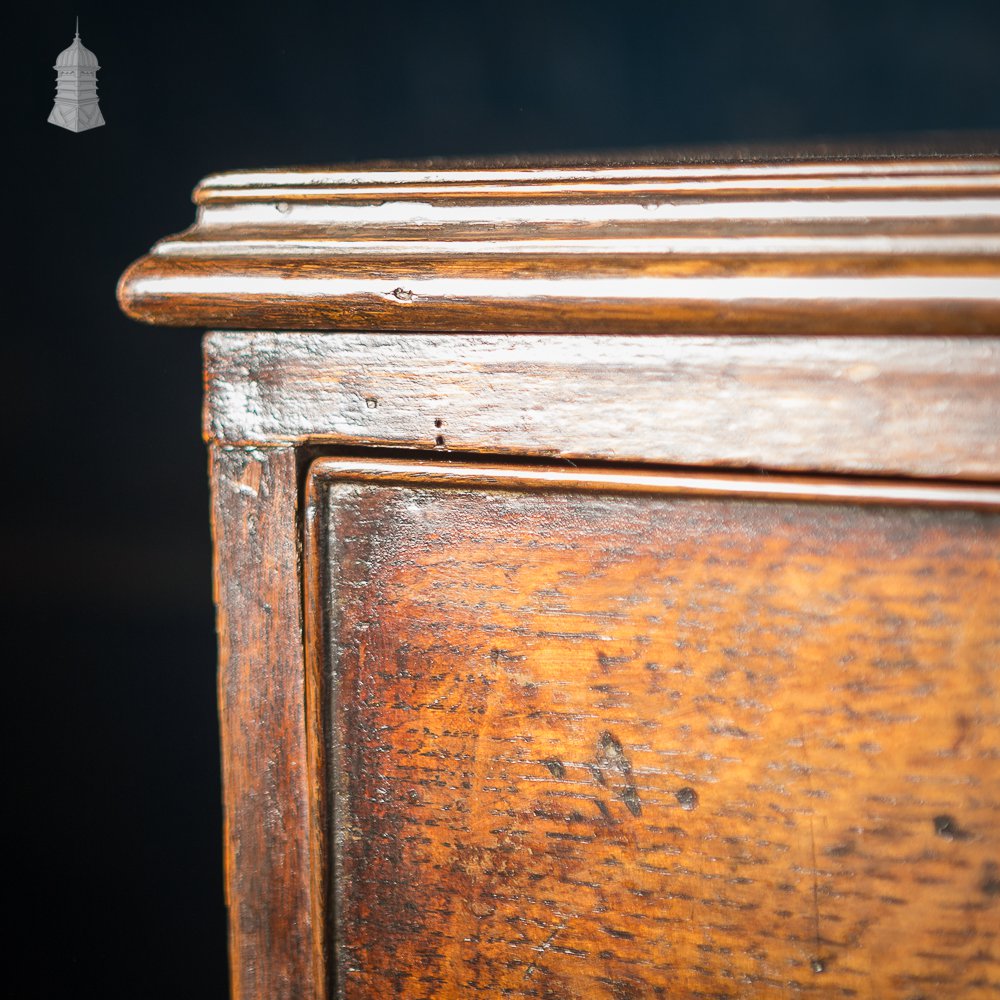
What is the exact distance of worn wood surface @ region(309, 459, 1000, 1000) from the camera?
0.29 metres

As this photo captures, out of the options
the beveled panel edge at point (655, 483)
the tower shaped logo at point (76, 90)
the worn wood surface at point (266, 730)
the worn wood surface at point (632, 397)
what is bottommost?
the worn wood surface at point (266, 730)

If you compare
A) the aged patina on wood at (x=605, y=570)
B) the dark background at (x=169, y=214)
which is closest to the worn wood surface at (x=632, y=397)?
the aged patina on wood at (x=605, y=570)

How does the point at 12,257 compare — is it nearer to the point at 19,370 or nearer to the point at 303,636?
the point at 19,370

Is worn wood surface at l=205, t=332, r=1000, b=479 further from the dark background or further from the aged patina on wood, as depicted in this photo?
the dark background

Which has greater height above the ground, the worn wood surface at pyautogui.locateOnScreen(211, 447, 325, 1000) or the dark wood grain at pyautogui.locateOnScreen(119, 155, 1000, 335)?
the dark wood grain at pyautogui.locateOnScreen(119, 155, 1000, 335)

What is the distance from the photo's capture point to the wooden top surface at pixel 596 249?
0.27 metres

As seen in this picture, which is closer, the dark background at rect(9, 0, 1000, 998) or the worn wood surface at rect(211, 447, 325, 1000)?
the worn wood surface at rect(211, 447, 325, 1000)

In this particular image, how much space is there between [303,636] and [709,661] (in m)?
0.15

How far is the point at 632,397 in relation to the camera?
0.31 meters

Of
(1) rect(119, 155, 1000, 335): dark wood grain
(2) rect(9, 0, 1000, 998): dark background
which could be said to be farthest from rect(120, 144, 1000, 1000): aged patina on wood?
(2) rect(9, 0, 1000, 998): dark background

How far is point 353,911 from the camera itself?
37cm

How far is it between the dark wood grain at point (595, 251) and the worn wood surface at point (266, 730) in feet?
0.22

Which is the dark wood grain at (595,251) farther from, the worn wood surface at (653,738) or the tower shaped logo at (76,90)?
the tower shaped logo at (76,90)

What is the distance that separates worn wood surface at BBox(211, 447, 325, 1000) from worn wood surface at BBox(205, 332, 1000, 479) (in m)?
0.03
